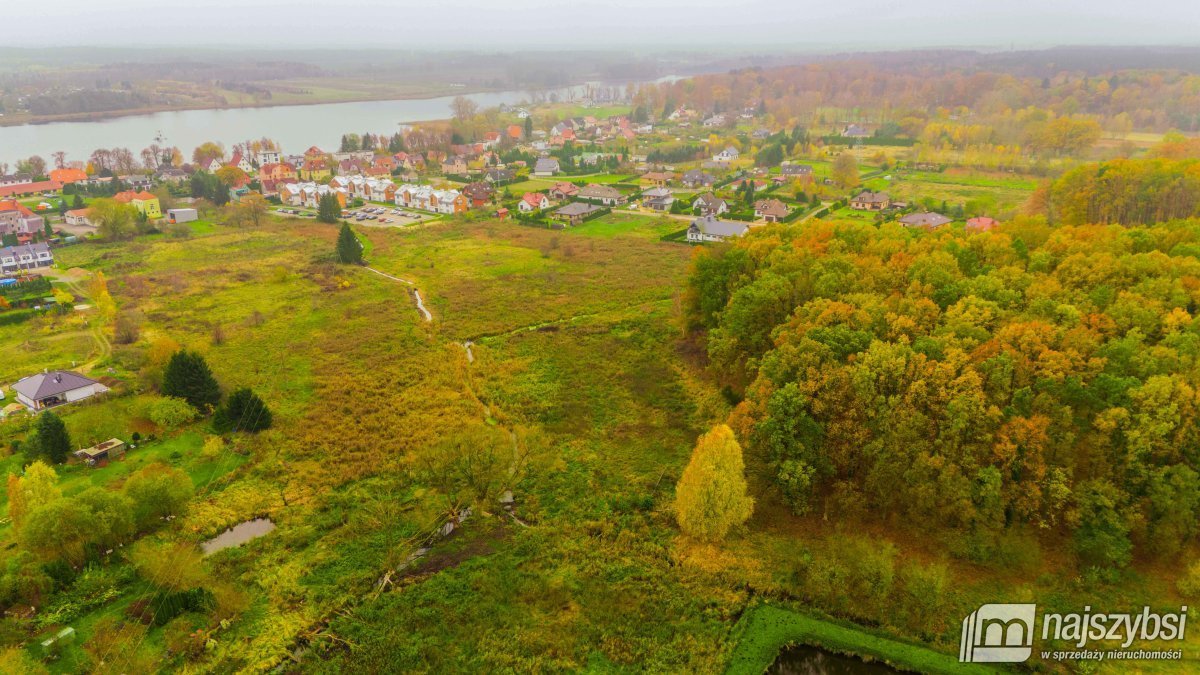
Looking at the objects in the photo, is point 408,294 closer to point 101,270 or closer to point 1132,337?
point 101,270

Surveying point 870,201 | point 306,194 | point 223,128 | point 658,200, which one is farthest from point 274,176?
point 870,201

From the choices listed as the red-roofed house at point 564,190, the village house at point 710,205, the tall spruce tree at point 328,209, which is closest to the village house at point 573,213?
the red-roofed house at point 564,190

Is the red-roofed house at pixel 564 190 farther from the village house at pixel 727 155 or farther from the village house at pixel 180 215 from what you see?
the village house at pixel 180 215

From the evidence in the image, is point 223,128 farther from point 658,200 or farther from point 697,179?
point 658,200

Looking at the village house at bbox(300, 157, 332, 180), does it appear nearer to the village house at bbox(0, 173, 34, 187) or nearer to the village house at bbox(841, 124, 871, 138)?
the village house at bbox(0, 173, 34, 187)

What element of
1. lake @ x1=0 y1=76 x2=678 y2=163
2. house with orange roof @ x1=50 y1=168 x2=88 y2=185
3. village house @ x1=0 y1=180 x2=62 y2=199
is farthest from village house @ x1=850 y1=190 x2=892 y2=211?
village house @ x1=0 y1=180 x2=62 y2=199
